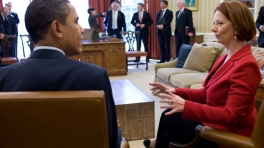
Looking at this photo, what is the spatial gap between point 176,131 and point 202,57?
2545mm

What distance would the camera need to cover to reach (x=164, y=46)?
862 centimetres

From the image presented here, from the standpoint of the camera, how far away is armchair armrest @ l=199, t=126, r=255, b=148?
5.04 feet

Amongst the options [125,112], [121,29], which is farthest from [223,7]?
[121,29]

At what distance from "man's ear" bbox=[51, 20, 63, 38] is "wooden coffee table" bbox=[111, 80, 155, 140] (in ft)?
5.97

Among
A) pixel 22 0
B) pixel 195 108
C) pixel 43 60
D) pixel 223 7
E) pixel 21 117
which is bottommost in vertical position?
pixel 195 108

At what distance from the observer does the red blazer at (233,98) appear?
1607 mm

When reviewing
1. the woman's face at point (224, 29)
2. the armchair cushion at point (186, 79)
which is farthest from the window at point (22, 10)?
the woman's face at point (224, 29)

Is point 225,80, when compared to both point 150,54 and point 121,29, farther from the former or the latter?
point 150,54

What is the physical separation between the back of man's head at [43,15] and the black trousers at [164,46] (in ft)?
23.7

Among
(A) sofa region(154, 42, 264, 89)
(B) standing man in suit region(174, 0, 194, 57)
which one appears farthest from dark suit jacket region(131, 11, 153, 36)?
(A) sofa region(154, 42, 264, 89)

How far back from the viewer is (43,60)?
1.30 meters

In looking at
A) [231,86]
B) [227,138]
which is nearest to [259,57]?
[231,86]

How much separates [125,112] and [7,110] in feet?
6.81

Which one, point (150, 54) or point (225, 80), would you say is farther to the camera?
point (150, 54)
